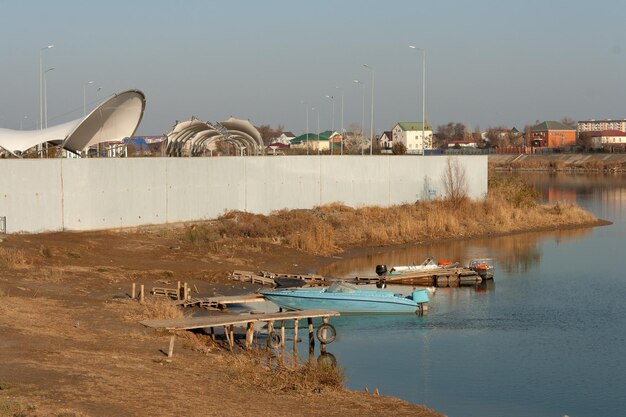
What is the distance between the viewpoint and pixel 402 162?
6919cm

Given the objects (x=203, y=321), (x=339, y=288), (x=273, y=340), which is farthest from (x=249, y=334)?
(x=339, y=288)

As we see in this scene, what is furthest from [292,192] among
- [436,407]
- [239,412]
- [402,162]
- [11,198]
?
[239,412]

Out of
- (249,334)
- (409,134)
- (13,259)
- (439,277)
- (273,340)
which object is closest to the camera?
(249,334)

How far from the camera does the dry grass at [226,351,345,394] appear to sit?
22.1 metres

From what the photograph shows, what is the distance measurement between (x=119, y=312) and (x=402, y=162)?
41686 millimetres

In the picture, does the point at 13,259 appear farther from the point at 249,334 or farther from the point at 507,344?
the point at 507,344

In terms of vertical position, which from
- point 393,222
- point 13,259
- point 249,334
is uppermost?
point 393,222

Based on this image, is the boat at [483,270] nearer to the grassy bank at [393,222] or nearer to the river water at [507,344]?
the river water at [507,344]

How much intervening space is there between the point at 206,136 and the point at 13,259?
2976cm

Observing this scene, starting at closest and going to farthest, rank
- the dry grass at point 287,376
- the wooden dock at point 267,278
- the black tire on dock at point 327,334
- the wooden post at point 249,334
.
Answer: the dry grass at point 287,376, the wooden post at point 249,334, the black tire on dock at point 327,334, the wooden dock at point 267,278

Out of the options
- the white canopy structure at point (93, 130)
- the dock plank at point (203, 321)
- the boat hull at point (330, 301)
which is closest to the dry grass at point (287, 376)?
the dock plank at point (203, 321)

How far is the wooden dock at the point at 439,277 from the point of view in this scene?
4319 centimetres

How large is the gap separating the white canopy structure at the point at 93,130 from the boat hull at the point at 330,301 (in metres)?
17.3

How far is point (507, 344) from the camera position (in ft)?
105
